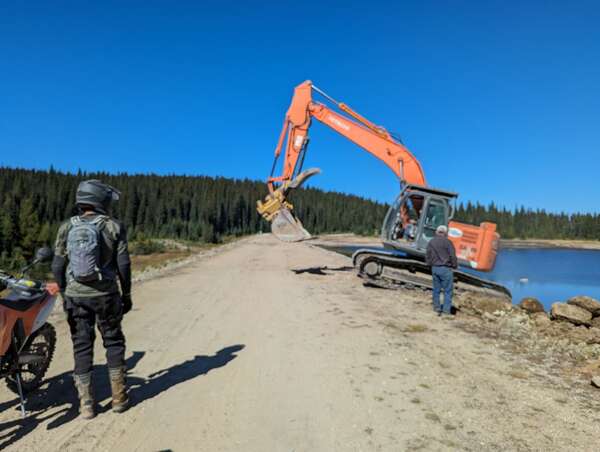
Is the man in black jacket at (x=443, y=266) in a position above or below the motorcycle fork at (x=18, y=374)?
above

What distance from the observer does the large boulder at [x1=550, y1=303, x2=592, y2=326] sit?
27.6ft

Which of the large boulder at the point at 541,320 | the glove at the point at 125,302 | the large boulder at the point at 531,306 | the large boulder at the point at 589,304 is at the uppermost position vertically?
the glove at the point at 125,302

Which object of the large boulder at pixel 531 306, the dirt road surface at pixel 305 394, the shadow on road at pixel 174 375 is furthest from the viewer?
the large boulder at pixel 531 306

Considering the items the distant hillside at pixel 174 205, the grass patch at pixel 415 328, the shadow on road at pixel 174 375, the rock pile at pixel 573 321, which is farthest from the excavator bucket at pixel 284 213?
the distant hillside at pixel 174 205

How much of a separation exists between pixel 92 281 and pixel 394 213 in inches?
422

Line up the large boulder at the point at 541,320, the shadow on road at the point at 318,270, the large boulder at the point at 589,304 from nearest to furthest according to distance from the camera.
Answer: the large boulder at the point at 541,320
the large boulder at the point at 589,304
the shadow on road at the point at 318,270

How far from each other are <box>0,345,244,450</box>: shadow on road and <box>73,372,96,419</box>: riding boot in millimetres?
138

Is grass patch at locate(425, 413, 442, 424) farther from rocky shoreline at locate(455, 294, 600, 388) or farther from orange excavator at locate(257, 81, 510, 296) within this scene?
orange excavator at locate(257, 81, 510, 296)

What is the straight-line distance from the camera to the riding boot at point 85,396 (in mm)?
3818

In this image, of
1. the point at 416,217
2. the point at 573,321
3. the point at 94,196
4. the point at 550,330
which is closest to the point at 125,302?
the point at 94,196

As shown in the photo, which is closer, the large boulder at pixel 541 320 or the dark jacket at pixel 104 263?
the dark jacket at pixel 104 263

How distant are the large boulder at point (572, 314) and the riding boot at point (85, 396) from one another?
911 cm

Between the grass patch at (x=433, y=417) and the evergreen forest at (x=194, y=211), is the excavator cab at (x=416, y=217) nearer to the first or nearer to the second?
the grass patch at (x=433, y=417)

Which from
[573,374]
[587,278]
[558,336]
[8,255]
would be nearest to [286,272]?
[558,336]
